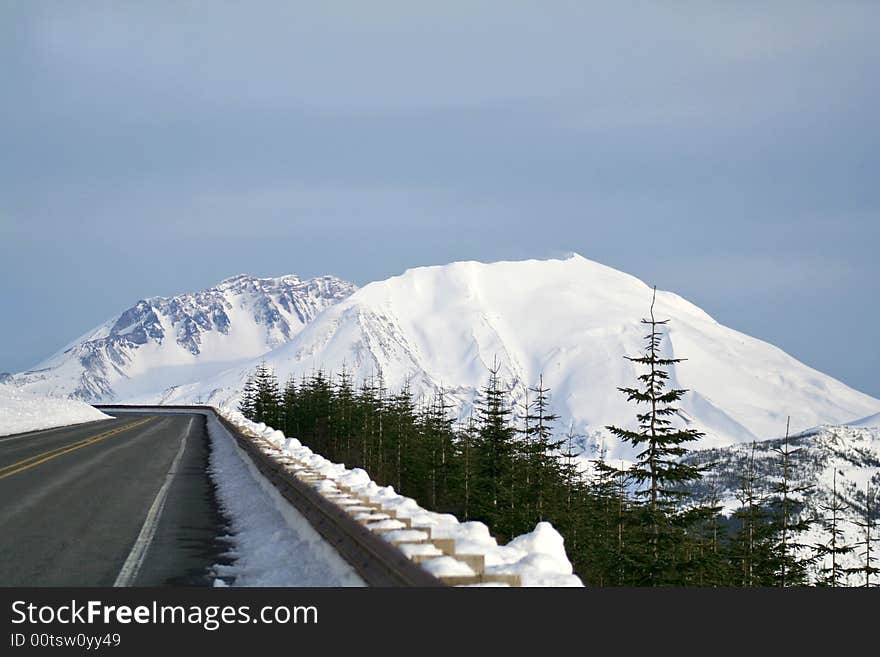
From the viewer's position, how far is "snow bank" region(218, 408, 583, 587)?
6750 millimetres

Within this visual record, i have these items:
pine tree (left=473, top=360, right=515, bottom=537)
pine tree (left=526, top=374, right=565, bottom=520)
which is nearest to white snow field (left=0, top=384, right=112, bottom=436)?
pine tree (left=473, top=360, right=515, bottom=537)

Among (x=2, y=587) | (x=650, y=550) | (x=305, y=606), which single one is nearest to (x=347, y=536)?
(x=305, y=606)

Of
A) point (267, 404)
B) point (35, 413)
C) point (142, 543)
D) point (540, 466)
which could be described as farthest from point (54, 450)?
point (267, 404)

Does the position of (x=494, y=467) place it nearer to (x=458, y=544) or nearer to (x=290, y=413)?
(x=458, y=544)

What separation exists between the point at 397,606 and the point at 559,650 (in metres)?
1.32

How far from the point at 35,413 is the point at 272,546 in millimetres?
43894

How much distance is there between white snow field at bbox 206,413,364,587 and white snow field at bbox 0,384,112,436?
94.3 feet

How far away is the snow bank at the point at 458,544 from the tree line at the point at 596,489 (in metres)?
16.3

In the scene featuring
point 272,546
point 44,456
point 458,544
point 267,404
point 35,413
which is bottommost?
point 272,546

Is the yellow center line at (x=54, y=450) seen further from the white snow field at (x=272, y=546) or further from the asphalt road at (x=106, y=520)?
the white snow field at (x=272, y=546)

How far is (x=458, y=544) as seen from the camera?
25.1 feet

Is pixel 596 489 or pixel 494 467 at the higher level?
pixel 494 467

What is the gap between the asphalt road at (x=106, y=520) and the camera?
10148 millimetres

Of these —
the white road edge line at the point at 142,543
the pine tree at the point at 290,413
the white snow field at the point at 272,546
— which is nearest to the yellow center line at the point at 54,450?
the white road edge line at the point at 142,543
